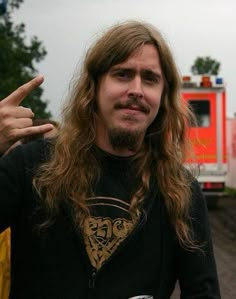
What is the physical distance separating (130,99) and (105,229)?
1.61 feet

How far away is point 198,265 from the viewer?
2.38m

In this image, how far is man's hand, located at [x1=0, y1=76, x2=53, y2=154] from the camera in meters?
2.11

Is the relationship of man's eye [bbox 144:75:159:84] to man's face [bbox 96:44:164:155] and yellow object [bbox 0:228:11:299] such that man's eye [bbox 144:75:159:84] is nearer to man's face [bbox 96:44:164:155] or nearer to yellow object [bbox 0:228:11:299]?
man's face [bbox 96:44:164:155]

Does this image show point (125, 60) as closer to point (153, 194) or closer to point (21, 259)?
point (153, 194)

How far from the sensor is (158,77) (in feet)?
7.88

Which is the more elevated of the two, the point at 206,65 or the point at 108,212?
the point at 108,212

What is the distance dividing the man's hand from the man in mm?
18

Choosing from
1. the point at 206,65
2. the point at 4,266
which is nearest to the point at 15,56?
the point at 4,266

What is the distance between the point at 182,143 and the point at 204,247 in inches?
18.8

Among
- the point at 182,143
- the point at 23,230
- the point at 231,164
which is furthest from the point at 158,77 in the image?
the point at 231,164

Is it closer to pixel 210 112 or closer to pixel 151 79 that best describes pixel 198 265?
pixel 151 79

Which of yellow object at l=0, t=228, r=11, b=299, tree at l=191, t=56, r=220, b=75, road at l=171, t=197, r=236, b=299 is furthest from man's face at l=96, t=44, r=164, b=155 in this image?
tree at l=191, t=56, r=220, b=75

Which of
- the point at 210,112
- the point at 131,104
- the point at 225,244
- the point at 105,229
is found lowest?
the point at 225,244

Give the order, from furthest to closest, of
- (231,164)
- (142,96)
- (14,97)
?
(231,164)
(142,96)
(14,97)
